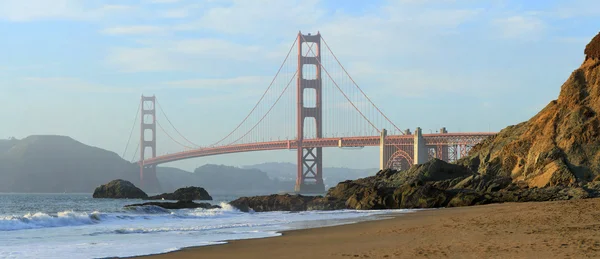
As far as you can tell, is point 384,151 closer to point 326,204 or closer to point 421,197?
point 326,204

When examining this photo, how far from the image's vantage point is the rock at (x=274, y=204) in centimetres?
3603

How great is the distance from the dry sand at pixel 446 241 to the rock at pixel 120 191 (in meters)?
49.1

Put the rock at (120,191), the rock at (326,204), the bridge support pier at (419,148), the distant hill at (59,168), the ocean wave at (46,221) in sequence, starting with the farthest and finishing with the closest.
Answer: the distant hill at (59,168), the bridge support pier at (419,148), the rock at (120,191), the rock at (326,204), the ocean wave at (46,221)

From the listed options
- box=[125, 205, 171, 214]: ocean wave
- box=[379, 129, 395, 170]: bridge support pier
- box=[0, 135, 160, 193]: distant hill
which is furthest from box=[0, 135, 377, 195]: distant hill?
box=[125, 205, 171, 214]: ocean wave

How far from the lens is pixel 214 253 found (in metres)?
13.0

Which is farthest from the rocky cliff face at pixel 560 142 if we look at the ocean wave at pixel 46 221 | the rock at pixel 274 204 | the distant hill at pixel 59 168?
the distant hill at pixel 59 168

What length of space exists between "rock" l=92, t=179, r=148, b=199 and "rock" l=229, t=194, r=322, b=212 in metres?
29.2

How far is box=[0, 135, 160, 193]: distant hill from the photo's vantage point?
5527 inches

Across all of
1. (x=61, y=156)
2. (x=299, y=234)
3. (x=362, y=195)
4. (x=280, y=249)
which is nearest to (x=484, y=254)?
(x=280, y=249)

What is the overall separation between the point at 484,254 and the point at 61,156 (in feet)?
533

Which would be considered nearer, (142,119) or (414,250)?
(414,250)

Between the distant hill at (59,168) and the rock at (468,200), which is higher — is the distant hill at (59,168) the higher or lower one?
the higher one

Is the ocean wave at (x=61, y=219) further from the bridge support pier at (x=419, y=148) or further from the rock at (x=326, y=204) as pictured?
the bridge support pier at (x=419, y=148)

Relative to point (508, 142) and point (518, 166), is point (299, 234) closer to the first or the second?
point (518, 166)
